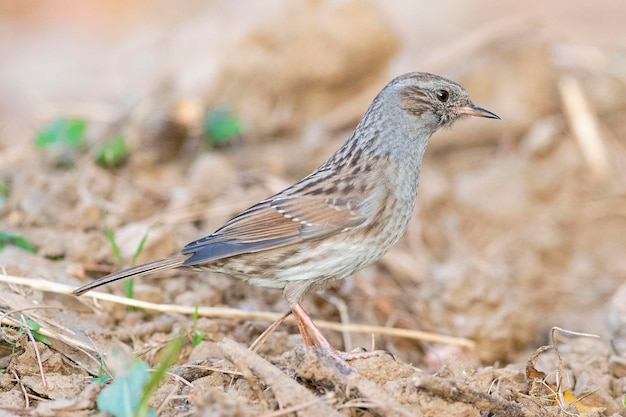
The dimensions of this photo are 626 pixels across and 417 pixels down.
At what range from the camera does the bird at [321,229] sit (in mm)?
4898

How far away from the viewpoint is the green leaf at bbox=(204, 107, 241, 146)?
26.1ft

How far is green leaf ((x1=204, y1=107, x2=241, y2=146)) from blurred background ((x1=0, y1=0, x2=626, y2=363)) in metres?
0.01

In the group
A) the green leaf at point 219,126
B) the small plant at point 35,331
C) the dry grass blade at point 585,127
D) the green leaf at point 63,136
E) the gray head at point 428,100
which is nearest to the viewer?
the small plant at point 35,331

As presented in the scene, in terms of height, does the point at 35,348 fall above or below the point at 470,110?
below

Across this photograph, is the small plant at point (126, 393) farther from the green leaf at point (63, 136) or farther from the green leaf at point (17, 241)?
the green leaf at point (63, 136)

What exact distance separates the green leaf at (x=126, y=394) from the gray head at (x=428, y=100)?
260 centimetres

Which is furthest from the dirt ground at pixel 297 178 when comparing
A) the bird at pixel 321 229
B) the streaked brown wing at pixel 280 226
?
the streaked brown wing at pixel 280 226

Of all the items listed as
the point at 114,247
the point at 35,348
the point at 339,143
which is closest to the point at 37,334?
the point at 35,348

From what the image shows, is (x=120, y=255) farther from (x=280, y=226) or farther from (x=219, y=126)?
(x=219, y=126)

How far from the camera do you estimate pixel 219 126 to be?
798cm

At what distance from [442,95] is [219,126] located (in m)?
3.03

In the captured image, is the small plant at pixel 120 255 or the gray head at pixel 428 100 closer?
the small plant at pixel 120 255

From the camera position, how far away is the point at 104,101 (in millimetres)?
10508

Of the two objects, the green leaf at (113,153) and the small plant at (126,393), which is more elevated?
the green leaf at (113,153)
